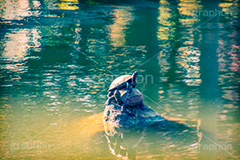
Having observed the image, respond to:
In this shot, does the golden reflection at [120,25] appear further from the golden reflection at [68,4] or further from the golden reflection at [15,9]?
the golden reflection at [15,9]

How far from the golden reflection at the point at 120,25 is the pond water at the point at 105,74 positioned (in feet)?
0.18

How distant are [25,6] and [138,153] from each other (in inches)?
744

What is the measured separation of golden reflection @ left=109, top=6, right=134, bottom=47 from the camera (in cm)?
1594

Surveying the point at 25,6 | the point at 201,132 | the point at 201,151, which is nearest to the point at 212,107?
the point at 201,132

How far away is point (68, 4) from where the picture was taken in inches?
934

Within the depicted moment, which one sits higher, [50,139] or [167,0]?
[167,0]

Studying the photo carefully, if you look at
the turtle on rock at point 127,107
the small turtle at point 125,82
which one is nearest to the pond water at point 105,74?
the turtle on rock at point 127,107

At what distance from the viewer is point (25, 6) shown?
23062mm

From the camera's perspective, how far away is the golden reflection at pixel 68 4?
2248 cm

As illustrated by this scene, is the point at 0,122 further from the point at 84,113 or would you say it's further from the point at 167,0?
the point at 167,0

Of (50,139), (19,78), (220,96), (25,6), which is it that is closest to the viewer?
(50,139)

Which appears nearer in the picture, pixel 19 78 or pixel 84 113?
pixel 84 113

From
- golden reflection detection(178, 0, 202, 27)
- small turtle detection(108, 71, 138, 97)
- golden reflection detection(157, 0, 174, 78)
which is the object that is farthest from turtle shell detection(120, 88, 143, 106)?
golden reflection detection(178, 0, 202, 27)

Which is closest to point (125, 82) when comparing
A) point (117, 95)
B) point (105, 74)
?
point (117, 95)
